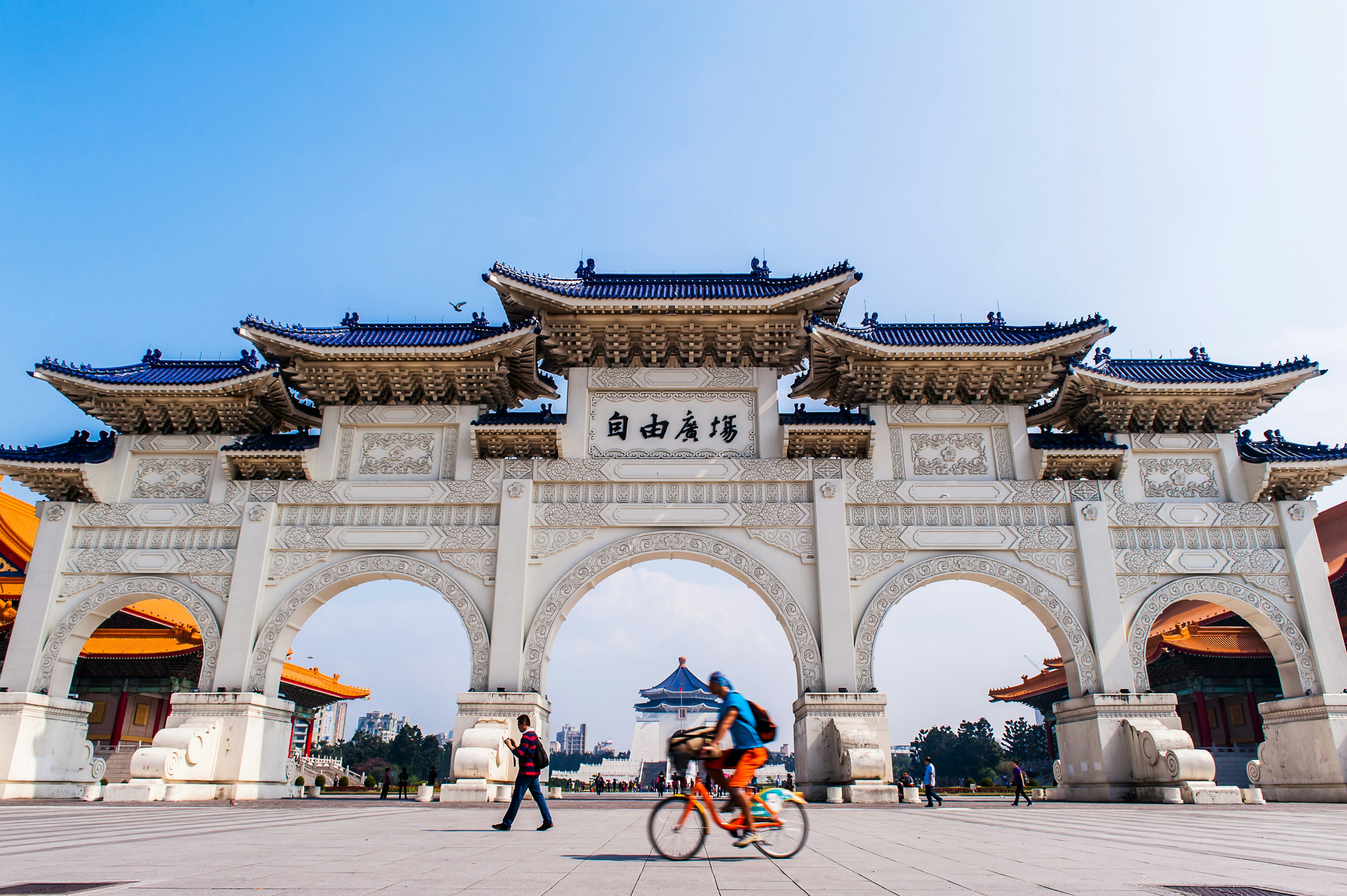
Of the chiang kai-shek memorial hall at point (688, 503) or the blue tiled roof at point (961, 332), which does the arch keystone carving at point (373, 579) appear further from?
the blue tiled roof at point (961, 332)

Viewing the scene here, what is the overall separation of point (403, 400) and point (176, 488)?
162 inches

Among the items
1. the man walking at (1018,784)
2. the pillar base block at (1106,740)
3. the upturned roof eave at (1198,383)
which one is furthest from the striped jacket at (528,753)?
the upturned roof eave at (1198,383)

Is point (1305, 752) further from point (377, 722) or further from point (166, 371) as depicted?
point (377, 722)

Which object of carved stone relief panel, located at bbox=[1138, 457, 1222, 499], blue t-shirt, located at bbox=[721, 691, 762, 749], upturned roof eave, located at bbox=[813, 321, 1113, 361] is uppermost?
upturned roof eave, located at bbox=[813, 321, 1113, 361]

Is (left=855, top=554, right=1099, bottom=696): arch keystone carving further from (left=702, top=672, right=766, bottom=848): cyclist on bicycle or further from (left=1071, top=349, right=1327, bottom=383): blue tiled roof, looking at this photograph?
(left=702, top=672, right=766, bottom=848): cyclist on bicycle

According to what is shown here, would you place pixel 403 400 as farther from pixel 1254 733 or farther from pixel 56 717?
pixel 1254 733

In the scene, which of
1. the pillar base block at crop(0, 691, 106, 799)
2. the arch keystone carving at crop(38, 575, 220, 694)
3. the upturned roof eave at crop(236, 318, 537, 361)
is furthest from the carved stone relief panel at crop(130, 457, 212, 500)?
the pillar base block at crop(0, 691, 106, 799)

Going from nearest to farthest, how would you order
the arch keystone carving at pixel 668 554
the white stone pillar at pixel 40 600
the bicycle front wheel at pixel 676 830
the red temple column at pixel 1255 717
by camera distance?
the bicycle front wheel at pixel 676 830
the arch keystone carving at pixel 668 554
the white stone pillar at pixel 40 600
the red temple column at pixel 1255 717

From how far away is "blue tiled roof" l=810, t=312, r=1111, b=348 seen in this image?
13711 millimetres

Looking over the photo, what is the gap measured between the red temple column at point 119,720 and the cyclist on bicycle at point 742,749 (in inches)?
736

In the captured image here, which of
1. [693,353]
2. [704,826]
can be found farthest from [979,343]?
[704,826]

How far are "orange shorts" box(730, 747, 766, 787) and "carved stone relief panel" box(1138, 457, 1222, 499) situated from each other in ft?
37.6

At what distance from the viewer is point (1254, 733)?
17.6m

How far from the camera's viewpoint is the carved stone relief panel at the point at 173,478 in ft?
46.7
